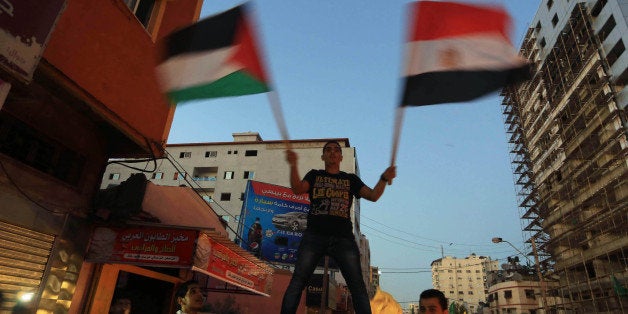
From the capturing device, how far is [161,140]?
816 cm

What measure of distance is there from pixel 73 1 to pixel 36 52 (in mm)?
3072

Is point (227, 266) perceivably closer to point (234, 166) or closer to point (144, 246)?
point (144, 246)

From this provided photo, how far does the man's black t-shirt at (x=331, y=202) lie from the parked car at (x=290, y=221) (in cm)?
2116

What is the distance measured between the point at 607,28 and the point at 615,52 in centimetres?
195

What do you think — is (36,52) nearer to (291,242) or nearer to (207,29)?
(207,29)

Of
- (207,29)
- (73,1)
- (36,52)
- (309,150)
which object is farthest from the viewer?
(309,150)

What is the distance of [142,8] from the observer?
26.4ft

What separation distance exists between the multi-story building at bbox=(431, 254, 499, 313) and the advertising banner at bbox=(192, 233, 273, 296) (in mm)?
99493

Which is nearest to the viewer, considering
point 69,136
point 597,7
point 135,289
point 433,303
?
point 433,303

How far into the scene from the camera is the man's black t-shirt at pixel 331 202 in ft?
11.1

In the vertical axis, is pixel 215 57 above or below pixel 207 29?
below

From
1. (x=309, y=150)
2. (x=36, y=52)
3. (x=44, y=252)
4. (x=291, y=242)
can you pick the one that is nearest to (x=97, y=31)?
(x=36, y=52)

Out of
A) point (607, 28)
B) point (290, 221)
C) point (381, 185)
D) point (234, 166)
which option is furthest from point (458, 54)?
point (234, 166)

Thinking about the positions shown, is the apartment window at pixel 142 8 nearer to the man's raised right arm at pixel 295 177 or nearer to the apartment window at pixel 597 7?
the man's raised right arm at pixel 295 177
